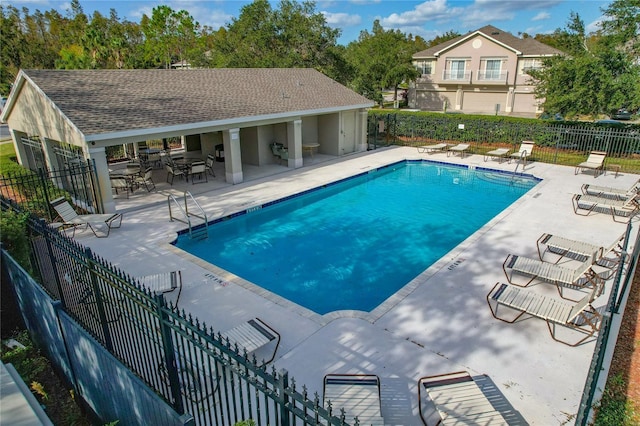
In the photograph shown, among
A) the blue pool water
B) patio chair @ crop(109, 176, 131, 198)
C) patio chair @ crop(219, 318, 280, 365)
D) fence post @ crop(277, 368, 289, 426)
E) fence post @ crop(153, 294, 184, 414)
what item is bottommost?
the blue pool water

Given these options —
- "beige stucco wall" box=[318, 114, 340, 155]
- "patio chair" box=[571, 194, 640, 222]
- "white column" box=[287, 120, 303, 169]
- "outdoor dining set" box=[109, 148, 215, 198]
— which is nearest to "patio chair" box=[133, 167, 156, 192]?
"outdoor dining set" box=[109, 148, 215, 198]

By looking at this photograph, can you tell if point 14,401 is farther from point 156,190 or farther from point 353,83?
point 353,83

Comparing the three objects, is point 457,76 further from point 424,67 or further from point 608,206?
point 608,206

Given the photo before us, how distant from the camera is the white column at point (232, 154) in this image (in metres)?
16.2

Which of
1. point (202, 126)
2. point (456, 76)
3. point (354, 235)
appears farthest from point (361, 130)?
point (456, 76)

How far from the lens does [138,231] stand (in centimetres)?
1166

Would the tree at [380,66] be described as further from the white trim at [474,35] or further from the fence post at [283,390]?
the fence post at [283,390]

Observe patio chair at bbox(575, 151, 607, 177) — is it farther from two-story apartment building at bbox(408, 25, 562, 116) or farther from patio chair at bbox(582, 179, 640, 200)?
two-story apartment building at bbox(408, 25, 562, 116)

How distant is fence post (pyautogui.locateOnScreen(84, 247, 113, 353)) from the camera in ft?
15.9

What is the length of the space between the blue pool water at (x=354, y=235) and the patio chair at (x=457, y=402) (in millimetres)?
3487

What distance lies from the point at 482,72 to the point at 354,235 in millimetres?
38684

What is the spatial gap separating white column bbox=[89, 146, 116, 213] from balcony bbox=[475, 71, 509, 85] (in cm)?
4136

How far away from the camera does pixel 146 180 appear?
15641 millimetres

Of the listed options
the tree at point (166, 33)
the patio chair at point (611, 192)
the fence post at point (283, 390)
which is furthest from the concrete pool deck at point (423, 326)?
the tree at point (166, 33)
